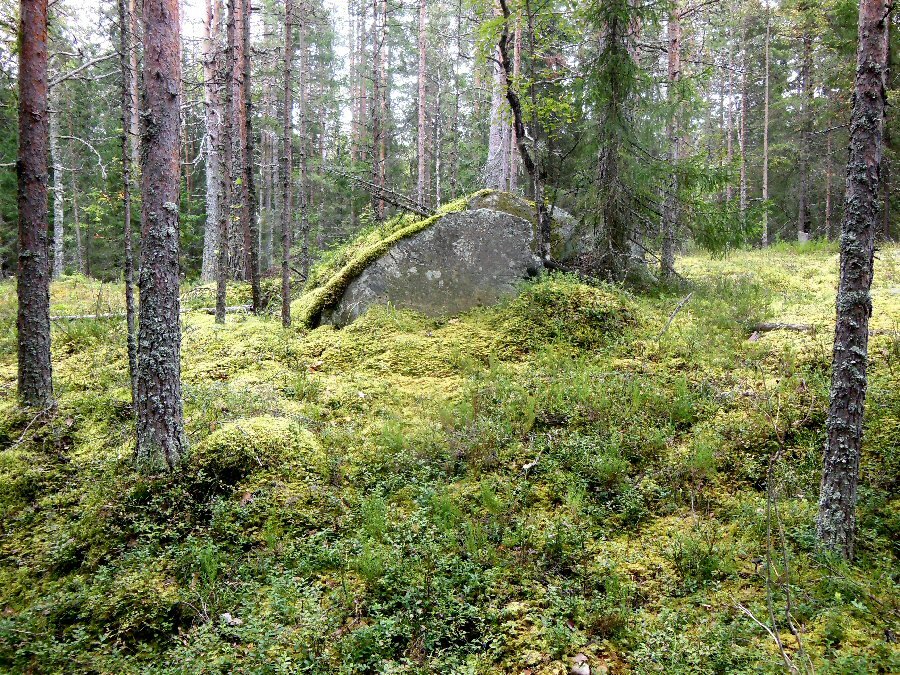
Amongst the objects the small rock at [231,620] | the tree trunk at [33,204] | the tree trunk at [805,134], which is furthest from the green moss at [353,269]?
the tree trunk at [805,134]

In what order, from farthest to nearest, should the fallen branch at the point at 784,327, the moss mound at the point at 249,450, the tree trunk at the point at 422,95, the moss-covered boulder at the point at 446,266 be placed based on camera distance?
the tree trunk at the point at 422,95
the moss-covered boulder at the point at 446,266
the fallen branch at the point at 784,327
the moss mound at the point at 249,450

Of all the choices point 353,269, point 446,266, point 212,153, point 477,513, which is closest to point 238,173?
point 212,153

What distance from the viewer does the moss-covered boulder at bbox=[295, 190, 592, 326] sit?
901 centimetres

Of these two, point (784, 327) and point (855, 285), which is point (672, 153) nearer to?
point (784, 327)

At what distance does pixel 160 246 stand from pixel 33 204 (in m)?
2.91

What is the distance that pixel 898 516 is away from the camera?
3822 mm

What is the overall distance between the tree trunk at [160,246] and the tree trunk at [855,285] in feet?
19.4

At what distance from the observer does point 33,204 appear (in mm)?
6352

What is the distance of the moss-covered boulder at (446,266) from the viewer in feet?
29.6

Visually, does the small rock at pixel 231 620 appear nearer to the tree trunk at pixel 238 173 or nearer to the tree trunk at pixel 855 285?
the tree trunk at pixel 855 285

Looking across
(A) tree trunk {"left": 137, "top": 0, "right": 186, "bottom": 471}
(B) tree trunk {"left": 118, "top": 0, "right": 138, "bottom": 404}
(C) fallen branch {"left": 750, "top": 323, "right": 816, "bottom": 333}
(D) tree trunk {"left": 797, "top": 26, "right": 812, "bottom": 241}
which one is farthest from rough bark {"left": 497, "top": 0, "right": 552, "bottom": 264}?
(D) tree trunk {"left": 797, "top": 26, "right": 812, "bottom": 241}

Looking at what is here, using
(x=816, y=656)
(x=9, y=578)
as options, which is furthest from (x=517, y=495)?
(x=9, y=578)

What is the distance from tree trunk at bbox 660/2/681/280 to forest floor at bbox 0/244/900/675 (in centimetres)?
290

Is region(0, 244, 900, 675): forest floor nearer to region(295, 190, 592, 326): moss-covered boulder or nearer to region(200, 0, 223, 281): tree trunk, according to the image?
region(295, 190, 592, 326): moss-covered boulder
